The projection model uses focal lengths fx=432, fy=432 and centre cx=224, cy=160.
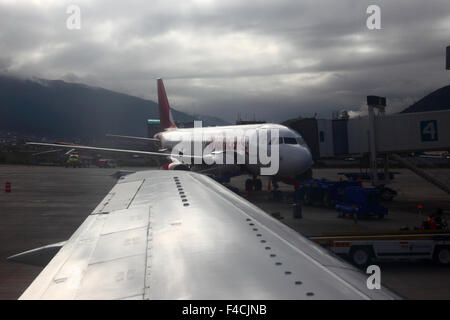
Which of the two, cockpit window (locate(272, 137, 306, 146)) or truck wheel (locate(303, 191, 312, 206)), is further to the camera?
truck wheel (locate(303, 191, 312, 206))

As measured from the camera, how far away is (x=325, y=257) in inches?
141

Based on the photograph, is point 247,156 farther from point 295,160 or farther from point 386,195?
point 386,195

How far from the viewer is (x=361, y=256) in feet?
41.4

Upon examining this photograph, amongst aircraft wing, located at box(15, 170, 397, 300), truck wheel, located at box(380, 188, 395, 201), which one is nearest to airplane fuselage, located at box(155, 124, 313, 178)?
truck wheel, located at box(380, 188, 395, 201)

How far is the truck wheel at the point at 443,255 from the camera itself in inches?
511

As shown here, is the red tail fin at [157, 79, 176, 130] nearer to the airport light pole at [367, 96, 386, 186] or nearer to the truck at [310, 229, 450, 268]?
the airport light pole at [367, 96, 386, 186]

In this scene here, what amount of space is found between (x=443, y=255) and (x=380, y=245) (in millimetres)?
2126

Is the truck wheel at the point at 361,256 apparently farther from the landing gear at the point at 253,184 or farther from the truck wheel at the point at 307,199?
the landing gear at the point at 253,184

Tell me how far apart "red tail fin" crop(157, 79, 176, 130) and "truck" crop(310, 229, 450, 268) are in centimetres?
3580

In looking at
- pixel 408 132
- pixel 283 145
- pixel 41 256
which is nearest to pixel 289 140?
pixel 283 145

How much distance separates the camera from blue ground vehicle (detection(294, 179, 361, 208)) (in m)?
24.8

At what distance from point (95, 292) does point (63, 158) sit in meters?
86.1

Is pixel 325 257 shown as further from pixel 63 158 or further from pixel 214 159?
pixel 63 158
